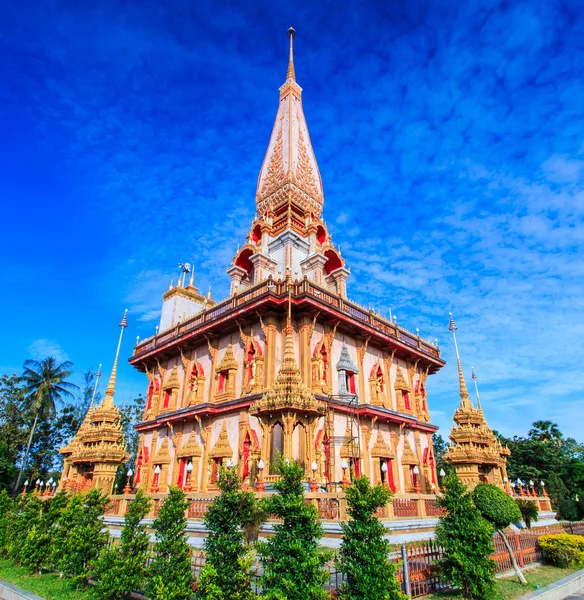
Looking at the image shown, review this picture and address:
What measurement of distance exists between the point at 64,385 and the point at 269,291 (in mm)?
33193

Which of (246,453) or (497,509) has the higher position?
(246,453)

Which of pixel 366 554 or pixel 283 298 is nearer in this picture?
pixel 366 554

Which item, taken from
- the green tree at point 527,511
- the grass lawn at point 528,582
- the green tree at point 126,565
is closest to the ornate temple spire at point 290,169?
the green tree at point 527,511

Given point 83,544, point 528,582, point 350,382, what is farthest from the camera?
point 350,382

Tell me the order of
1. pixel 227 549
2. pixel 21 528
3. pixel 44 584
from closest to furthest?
1. pixel 227 549
2. pixel 44 584
3. pixel 21 528

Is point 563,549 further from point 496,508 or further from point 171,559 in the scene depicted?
point 171,559

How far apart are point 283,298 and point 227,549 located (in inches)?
521

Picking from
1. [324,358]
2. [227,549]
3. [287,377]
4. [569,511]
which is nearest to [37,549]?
[227,549]

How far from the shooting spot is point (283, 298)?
20078 millimetres

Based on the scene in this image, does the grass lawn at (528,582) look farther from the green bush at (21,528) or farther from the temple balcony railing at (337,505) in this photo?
the green bush at (21,528)

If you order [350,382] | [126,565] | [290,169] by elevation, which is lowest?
[126,565]

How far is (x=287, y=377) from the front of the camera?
15141 millimetres

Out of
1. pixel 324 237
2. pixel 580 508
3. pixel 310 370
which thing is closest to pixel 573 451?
pixel 580 508

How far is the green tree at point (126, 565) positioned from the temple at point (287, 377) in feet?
18.9
